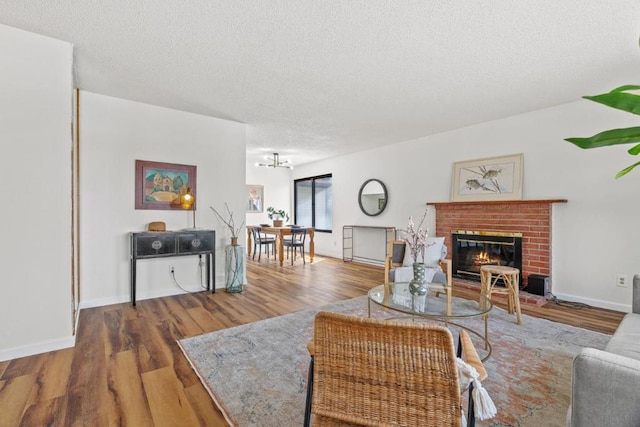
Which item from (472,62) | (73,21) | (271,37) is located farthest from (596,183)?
(73,21)

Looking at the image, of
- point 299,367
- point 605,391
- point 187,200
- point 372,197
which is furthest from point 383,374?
point 372,197

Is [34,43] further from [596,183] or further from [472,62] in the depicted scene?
[596,183]

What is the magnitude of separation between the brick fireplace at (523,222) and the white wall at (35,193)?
465cm

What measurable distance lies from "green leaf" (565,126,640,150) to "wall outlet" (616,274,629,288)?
11.7ft

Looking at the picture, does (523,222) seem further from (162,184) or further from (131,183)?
(131,183)

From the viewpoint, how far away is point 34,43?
2.33m

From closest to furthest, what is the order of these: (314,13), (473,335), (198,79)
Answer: (314,13)
(473,335)
(198,79)

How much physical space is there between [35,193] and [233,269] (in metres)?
2.21

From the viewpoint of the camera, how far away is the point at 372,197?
6.22 metres

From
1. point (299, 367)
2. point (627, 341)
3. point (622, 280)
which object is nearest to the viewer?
point (627, 341)

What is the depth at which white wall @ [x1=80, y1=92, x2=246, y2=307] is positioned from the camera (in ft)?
11.0

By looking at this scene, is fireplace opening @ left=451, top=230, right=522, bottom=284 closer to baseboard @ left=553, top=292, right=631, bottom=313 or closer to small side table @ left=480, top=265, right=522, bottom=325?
baseboard @ left=553, top=292, right=631, bottom=313

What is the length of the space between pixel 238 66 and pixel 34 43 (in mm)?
1512

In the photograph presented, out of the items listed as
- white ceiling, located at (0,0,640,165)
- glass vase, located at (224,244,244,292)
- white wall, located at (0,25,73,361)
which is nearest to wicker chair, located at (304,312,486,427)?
white ceiling, located at (0,0,640,165)
